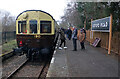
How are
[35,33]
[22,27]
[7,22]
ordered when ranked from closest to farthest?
[35,33]
[22,27]
[7,22]

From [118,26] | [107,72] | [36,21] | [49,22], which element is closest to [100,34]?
[118,26]

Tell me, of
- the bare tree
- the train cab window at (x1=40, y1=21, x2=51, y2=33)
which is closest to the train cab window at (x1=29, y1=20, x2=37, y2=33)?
the train cab window at (x1=40, y1=21, x2=51, y2=33)

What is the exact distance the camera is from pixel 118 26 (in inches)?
335

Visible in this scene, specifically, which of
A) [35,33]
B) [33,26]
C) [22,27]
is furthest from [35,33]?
[22,27]

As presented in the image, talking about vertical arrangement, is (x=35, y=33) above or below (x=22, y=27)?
below

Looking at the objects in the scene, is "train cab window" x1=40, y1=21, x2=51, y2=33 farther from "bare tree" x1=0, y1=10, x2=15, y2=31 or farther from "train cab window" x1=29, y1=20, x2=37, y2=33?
"bare tree" x1=0, y1=10, x2=15, y2=31

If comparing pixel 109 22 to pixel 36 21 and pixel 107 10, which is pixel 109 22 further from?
pixel 36 21

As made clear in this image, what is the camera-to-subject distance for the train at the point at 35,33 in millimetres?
8250

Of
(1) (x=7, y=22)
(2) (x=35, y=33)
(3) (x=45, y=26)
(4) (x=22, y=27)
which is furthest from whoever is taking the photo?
(1) (x=7, y=22)

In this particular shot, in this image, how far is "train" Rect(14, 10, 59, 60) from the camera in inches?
325

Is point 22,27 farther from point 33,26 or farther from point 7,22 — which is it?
point 7,22

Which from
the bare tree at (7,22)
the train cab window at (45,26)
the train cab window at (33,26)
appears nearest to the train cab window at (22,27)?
the train cab window at (33,26)

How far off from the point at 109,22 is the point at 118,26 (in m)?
0.70

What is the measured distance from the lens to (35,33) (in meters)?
8.27
